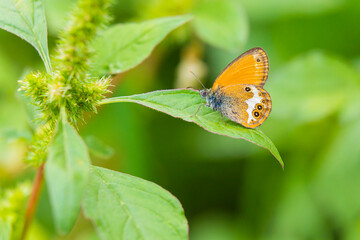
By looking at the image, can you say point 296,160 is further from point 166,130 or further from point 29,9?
point 29,9

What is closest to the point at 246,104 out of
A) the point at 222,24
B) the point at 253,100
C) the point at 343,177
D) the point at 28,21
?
the point at 253,100

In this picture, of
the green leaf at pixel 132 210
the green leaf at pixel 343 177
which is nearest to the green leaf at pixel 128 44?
the green leaf at pixel 132 210

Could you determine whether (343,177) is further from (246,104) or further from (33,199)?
(33,199)

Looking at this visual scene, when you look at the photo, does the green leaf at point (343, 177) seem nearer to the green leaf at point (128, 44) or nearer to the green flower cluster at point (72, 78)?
the green leaf at point (128, 44)

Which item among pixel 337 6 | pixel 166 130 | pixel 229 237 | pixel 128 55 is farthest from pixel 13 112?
pixel 337 6

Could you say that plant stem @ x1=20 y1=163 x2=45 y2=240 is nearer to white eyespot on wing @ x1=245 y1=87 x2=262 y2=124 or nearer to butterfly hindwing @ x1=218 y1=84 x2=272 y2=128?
butterfly hindwing @ x1=218 y1=84 x2=272 y2=128

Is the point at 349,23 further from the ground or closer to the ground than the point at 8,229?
further from the ground

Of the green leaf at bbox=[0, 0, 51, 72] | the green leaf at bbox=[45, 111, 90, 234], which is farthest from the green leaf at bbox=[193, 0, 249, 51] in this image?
the green leaf at bbox=[45, 111, 90, 234]
